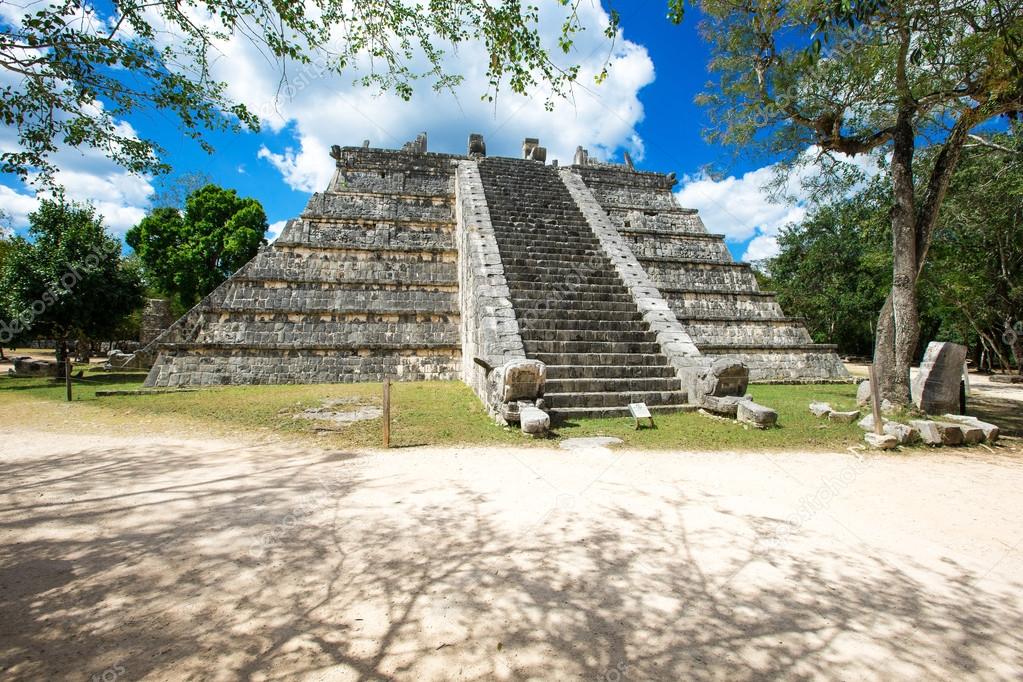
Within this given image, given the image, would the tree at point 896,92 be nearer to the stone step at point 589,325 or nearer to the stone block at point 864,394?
the stone block at point 864,394

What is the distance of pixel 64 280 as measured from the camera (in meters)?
13.9

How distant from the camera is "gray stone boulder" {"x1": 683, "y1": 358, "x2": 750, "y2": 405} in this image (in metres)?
7.95

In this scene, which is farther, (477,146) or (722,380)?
(477,146)

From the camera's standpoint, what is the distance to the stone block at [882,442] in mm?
6418

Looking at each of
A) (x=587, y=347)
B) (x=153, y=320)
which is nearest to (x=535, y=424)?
(x=587, y=347)

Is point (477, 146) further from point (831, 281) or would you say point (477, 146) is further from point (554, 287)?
point (831, 281)

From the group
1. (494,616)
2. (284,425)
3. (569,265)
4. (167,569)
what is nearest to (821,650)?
(494,616)

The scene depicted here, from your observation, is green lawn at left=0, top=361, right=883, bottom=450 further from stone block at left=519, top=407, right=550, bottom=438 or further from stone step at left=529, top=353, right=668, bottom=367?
stone step at left=529, top=353, right=668, bottom=367

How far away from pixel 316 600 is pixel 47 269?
17.4 m

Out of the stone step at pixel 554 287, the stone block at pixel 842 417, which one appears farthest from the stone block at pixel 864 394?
the stone step at pixel 554 287

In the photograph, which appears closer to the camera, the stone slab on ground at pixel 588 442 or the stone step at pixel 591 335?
the stone slab on ground at pixel 588 442

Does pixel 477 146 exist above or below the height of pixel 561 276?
above

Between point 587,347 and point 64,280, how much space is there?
15679 millimetres

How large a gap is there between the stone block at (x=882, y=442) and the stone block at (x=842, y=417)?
3.66 ft
